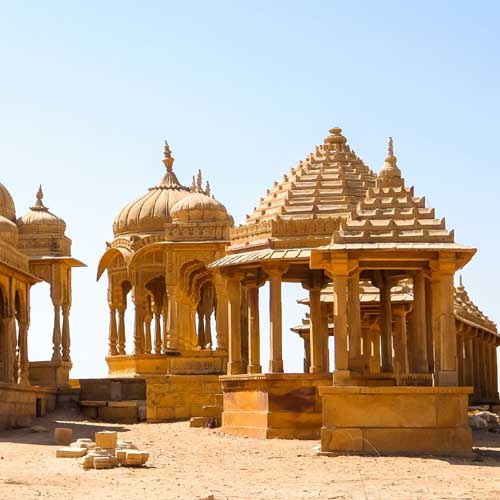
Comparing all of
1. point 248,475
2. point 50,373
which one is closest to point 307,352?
point 50,373

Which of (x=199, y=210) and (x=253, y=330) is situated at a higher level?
(x=199, y=210)

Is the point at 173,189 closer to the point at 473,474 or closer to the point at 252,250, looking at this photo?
the point at 252,250

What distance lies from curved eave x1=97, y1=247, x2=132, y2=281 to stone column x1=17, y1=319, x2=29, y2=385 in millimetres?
5719

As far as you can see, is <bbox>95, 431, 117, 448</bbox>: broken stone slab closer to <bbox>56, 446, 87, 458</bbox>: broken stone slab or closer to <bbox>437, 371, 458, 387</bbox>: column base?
<bbox>56, 446, 87, 458</bbox>: broken stone slab

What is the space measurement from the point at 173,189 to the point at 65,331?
20.8ft

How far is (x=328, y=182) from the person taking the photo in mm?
31656

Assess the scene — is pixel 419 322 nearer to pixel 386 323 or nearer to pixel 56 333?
pixel 386 323

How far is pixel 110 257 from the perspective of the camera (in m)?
44.5

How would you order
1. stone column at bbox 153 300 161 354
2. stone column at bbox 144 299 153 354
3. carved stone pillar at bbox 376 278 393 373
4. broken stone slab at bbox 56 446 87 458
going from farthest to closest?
stone column at bbox 144 299 153 354 < stone column at bbox 153 300 161 354 < carved stone pillar at bbox 376 278 393 373 < broken stone slab at bbox 56 446 87 458

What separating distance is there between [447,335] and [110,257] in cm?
2071

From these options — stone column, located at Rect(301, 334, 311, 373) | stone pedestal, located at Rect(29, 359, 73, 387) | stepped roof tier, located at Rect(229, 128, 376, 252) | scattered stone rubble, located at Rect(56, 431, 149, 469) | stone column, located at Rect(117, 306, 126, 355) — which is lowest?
scattered stone rubble, located at Rect(56, 431, 149, 469)

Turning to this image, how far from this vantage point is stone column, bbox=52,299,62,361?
41969 millimetres

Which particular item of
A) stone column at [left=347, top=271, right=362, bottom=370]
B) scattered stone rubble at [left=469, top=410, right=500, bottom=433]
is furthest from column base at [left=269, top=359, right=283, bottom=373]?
scattered stone rubble at [left=469, top=410, right=500, bottom=433]

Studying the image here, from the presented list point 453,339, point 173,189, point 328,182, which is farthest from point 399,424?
point 173,189
